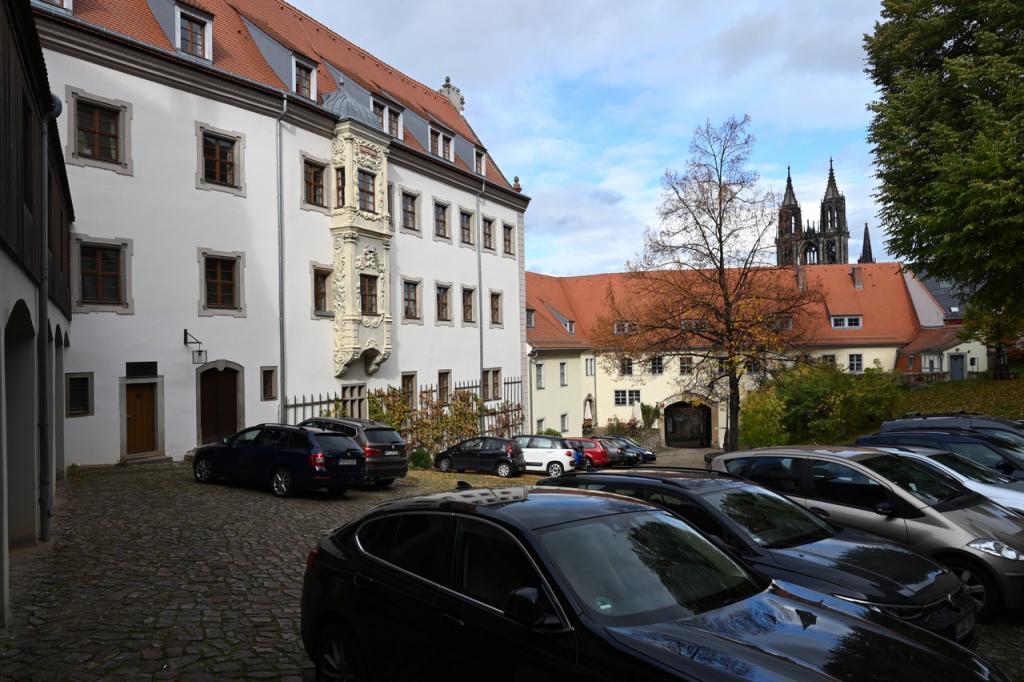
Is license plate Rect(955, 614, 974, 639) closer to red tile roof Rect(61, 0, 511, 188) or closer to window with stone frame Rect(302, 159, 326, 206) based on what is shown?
red tile roof Rect(61, 0, 511, 188)

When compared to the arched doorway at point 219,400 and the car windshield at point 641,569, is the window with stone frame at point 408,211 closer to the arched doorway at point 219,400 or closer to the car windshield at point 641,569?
the arched doorway at point 219,400

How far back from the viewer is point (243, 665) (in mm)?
6328

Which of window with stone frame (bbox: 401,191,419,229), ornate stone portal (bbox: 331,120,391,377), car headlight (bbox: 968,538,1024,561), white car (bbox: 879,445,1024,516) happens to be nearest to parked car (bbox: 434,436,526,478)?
ornate stone portal (bbox: 331,120,391,377)

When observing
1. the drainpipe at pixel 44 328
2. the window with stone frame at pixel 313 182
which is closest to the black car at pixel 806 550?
the drainpipe at pixel 44 328

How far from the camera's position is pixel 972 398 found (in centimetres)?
3072

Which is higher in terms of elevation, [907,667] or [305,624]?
[907,667]

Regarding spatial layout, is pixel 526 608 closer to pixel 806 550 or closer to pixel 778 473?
pixel 806 550

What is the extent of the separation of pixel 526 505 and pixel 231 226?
68.5 ft

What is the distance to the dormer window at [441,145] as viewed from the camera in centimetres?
3452

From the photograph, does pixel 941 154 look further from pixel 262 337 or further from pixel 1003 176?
pixel 262 337

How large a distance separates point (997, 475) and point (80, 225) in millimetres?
21181

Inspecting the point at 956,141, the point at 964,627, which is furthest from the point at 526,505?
the point at 956,141

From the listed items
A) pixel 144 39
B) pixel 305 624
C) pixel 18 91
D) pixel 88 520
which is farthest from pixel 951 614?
pixel 144 39

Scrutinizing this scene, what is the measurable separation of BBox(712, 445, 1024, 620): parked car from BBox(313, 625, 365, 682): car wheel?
5.73m
